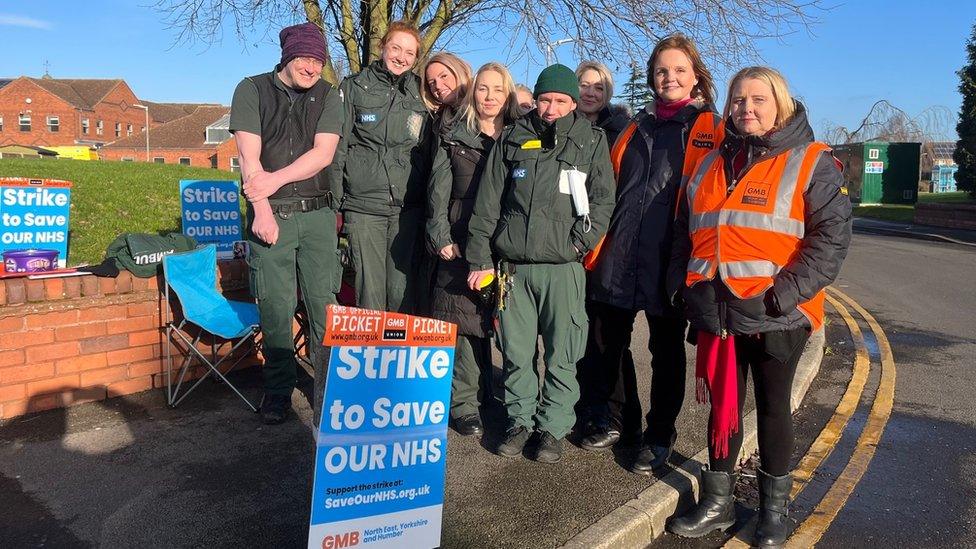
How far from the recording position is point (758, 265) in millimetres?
3123

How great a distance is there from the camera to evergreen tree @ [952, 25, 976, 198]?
23.8m

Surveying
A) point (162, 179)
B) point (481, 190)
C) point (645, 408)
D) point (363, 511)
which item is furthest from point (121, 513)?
point (162, 179)

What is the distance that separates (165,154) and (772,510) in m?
73.4

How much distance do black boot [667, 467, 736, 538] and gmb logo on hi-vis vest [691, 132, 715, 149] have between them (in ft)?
5.23

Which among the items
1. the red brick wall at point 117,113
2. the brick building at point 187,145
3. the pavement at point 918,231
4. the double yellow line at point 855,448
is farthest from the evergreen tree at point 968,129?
the red brick wall at point 117,113

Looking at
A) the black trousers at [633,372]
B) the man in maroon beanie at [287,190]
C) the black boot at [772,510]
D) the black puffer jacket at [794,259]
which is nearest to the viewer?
the black puffer jacket at [794,259]

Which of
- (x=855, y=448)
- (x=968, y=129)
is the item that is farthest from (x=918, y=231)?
(x=855, y=448)

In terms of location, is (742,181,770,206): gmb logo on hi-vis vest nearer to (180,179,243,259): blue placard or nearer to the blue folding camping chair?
the blue folding camping chair

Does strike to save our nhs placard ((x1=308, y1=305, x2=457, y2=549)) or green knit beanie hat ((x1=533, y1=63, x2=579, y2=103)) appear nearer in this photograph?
strike to save our nhs placard ((x1=308, y1=305, x2=457, y2=549))

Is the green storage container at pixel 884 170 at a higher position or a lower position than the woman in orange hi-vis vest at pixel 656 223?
higher

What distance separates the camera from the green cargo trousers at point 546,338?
3928mm

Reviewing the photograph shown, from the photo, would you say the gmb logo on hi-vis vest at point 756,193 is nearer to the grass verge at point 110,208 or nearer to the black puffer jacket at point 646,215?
the black puffer jacket at point 646,215

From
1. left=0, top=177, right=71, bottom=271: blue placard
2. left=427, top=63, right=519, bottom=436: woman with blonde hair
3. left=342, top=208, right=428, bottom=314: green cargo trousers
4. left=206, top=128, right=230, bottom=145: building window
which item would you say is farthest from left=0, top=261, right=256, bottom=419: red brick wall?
left=206, top=128, right=230, bottom=145: building window

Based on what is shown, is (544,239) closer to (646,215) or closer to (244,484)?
(646,215)
